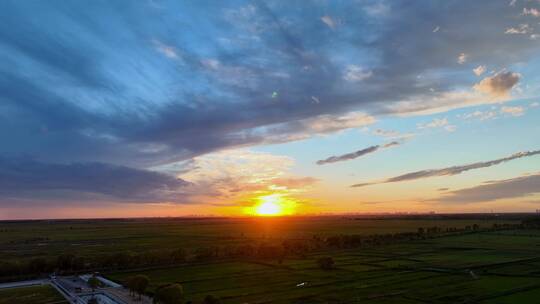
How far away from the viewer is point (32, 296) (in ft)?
189

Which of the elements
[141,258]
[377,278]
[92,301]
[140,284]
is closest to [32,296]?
[92,301]

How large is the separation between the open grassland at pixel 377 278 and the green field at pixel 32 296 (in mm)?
12206

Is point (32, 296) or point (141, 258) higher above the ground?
point (141, 258)

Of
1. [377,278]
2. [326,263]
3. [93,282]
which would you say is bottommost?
[377,278]

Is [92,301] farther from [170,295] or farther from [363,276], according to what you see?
Result: [363,276]

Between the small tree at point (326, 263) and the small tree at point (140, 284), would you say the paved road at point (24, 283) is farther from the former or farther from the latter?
the small tree at point (326, 263)

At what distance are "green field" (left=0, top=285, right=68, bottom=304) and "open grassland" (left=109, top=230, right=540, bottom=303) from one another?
40.0 feet

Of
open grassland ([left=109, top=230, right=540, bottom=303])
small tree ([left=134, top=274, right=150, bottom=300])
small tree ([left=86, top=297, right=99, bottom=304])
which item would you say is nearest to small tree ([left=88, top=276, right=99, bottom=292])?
small tree ([left=86, top=297, right=99, bottom=304])

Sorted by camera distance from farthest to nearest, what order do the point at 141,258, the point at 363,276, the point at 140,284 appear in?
the point at 141,258 < the point at 363,276 < the point at 140,284

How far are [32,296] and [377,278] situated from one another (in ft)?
164

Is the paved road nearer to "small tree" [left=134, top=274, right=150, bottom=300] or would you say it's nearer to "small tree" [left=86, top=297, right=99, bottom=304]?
"small tree" [left=86, top=297, right=99, bottom=304]

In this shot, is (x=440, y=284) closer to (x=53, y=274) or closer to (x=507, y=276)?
(x=507, y=276)

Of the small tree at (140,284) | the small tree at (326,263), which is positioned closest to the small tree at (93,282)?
the small tree at (140,284)

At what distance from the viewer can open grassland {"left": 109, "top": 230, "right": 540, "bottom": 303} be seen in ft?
170
